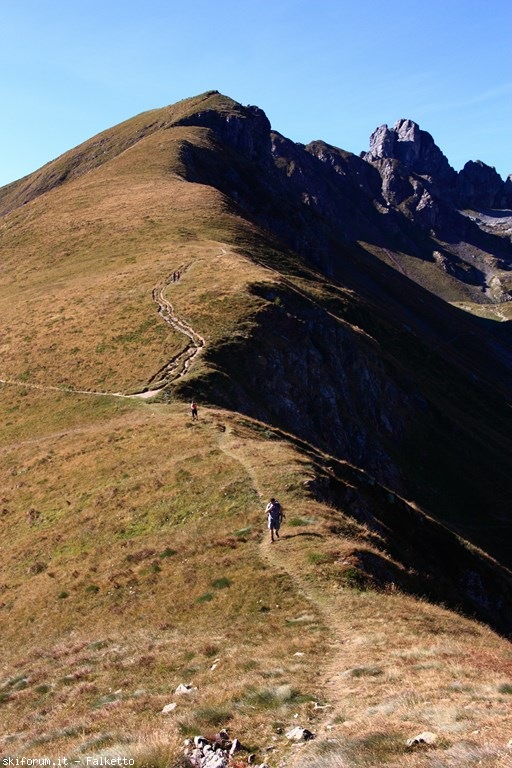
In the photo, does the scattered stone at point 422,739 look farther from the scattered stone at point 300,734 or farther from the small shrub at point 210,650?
the small shrub at point 210,650

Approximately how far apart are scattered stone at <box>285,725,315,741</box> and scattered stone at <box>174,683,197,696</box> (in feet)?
13.9

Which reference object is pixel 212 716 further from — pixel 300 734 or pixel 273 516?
pixel 273 516

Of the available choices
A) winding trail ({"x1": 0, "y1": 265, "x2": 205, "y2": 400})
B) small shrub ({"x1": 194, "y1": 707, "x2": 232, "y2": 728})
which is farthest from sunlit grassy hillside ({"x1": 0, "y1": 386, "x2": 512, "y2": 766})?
winding trail ({"x1": 0, "y1": 265, "x2": 205, "y2": 400})

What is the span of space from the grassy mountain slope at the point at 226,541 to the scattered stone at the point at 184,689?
0.22m

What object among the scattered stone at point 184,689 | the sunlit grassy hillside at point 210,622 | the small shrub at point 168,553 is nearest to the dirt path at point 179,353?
the sunlit grassy hillside at point 210,622

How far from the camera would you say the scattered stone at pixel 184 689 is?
1488 centimetres

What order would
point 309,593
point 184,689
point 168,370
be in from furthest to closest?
point 168,370 < point 309,593 < point 184,689

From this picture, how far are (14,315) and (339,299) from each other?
55.0 m

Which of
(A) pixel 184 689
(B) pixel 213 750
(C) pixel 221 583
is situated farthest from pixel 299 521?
(B) pixel 213 750

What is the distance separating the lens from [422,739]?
9.81m

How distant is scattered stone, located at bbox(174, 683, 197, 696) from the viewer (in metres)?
14.9

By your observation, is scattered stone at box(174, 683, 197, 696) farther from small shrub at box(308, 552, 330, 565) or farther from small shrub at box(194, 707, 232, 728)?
small shrub at box(308, 552, 330, 565)

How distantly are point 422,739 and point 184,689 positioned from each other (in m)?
Answer: 7.29

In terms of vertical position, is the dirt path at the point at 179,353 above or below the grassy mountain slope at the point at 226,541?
above
